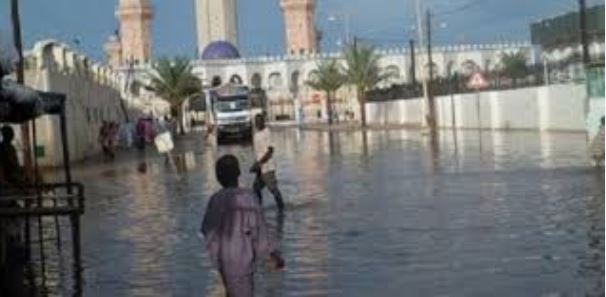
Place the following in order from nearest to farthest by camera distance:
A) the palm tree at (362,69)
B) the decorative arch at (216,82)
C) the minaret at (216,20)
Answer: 1. the palm tree at (362,69)
2. the decorative arch at (216,82)
3. the minaret at (216,20)

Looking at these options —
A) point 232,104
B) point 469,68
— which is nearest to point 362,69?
point 469,68

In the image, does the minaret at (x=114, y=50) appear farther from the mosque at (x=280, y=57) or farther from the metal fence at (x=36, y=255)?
the metal fence at (x=36, y=255)

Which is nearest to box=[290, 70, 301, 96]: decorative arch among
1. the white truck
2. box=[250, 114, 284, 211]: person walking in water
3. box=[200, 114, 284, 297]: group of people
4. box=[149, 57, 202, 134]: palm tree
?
box=[149, 57, 202, 134]: palm tree

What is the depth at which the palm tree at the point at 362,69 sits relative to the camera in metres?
99.5

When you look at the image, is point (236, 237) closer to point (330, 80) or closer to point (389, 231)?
point (389, 231)

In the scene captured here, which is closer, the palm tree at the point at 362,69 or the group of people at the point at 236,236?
the group of people at the point at 236,236

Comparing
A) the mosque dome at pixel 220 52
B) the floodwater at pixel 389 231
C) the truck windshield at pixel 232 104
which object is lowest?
the floodwater at pixel 389 231

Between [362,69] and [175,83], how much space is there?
16.6 metres

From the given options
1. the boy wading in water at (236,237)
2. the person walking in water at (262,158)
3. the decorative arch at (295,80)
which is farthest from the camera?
the decorative arch at (295,80)

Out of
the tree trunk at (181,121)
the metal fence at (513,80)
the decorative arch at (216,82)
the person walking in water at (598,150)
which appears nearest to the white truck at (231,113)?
the metal fence at (513,80)

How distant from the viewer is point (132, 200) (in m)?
24.4

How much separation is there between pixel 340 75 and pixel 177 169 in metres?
80.8

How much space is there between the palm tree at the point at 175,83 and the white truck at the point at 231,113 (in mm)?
36092

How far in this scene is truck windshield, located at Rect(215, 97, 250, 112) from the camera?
68.6m
